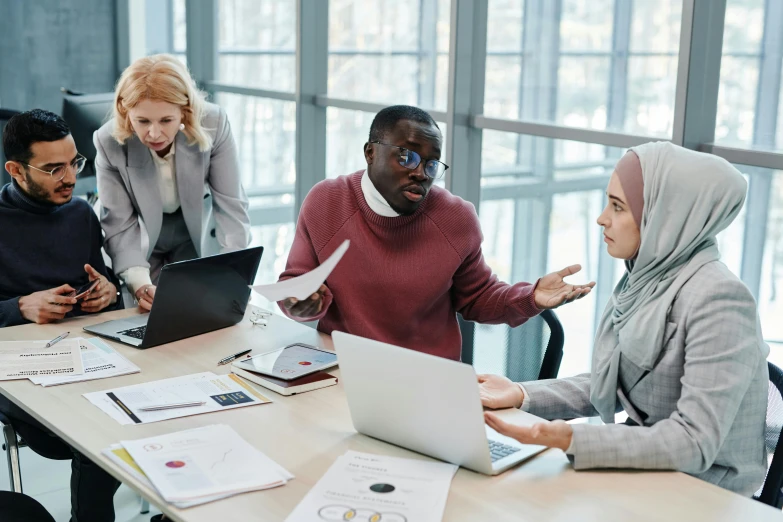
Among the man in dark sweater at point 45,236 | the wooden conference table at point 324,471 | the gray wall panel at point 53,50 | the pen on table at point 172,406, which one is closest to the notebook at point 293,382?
the wooden conference table at point 324,471

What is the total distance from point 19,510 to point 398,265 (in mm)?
1098

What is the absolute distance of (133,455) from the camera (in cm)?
164

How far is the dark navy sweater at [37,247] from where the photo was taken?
101 inches

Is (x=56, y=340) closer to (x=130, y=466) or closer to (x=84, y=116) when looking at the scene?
(x=130, y=466)

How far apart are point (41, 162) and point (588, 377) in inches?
64.5

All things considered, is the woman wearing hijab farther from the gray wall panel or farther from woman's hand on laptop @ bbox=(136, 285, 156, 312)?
the gray wall panel

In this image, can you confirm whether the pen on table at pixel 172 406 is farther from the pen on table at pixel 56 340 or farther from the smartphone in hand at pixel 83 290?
the smartphone in hand at pixel 83 290

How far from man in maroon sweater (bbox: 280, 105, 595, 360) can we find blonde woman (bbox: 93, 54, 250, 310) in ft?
2.04

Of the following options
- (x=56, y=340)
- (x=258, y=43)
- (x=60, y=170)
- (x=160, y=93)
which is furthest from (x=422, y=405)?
(x=258, y=43)

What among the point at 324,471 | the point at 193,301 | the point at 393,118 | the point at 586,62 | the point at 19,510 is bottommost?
the point at 19,510

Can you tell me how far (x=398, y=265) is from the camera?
2383 mm

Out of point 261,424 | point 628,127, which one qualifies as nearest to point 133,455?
point 261,424

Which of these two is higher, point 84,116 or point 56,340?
point 84,116

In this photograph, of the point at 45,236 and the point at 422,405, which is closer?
the point at 422,405
